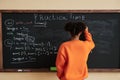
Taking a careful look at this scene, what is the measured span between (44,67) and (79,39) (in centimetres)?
66

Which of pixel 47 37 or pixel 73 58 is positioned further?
pixel 47 37

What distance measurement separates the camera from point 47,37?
2.83 meters

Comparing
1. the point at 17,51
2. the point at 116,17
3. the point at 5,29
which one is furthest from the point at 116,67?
the point at 5,29

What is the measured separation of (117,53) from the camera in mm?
2852

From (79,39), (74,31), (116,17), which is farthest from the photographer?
(116,17)

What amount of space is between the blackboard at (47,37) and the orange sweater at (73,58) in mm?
443

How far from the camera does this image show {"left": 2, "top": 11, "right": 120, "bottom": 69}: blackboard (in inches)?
111

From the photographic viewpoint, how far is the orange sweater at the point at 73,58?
2.37 m

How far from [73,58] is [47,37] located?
599mm

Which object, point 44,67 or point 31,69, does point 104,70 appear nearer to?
point 44,67
